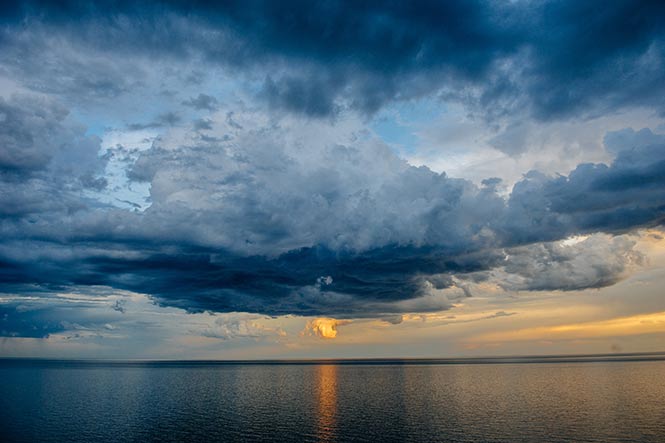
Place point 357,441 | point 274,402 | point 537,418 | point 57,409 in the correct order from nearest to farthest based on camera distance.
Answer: point 357,441 < point 537,418 < point 57,409 < point 274,402

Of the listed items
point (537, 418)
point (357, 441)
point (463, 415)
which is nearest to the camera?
point (357, 441)

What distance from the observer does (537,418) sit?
105062 millimetres

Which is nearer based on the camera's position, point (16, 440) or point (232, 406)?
point (16, 440)

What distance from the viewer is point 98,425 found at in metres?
105

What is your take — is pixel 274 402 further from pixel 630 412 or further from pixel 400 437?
pixel 630 412

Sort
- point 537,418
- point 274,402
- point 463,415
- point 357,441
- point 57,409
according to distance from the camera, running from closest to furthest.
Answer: point 357,441, point 537,418, point 463,415, point 57,409, point 274,402

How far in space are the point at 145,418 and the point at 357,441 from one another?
6266 centimetres

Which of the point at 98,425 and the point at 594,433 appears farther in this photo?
the point at 98,425

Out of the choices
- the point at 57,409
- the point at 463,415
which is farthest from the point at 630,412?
the point at 57,409

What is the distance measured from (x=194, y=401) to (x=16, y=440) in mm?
74209

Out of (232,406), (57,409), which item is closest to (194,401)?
(232,406)

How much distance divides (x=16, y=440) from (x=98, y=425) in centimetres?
1946

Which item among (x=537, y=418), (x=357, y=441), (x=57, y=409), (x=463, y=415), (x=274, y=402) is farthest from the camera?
(x=274, y=402)

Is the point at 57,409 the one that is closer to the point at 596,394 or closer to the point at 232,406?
the point at 232,406
